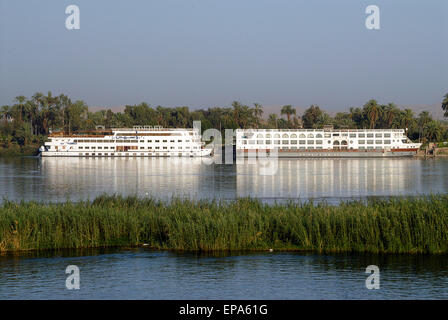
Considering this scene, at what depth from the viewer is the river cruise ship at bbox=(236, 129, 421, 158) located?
100312 millimetres

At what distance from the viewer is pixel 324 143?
102 m

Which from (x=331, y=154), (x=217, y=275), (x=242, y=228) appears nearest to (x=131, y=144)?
(x=331, y=154)

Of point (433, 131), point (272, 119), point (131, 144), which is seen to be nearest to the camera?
point (131, 144)

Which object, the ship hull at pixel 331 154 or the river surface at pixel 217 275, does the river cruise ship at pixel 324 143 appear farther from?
the river surface at pixel 217 275

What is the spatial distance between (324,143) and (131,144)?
33.7 m

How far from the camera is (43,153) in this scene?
101m

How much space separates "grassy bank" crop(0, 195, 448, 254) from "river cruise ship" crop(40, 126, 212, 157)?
76.8 m

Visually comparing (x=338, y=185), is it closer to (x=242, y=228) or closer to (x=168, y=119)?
(x=242, y=228)

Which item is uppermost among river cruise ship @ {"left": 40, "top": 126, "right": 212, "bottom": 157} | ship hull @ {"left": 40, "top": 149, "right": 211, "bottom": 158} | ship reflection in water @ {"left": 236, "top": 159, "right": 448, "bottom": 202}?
river cruise ship @ {"left": 40, "top": 126, "right": 212, "bottom": 157}

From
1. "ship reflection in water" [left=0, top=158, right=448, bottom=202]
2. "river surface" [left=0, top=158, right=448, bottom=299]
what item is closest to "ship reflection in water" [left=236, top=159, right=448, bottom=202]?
"ship reflection in water" [left=0, top=158, right=448, bottom=202]

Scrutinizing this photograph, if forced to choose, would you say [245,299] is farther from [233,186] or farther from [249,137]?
[249,137]

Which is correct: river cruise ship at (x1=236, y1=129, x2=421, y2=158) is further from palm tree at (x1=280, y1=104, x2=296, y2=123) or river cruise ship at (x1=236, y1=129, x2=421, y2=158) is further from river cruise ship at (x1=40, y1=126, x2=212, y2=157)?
palm tree at (x1=280, y1=104, x2=296, y2=123)

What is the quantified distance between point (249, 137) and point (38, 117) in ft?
177
